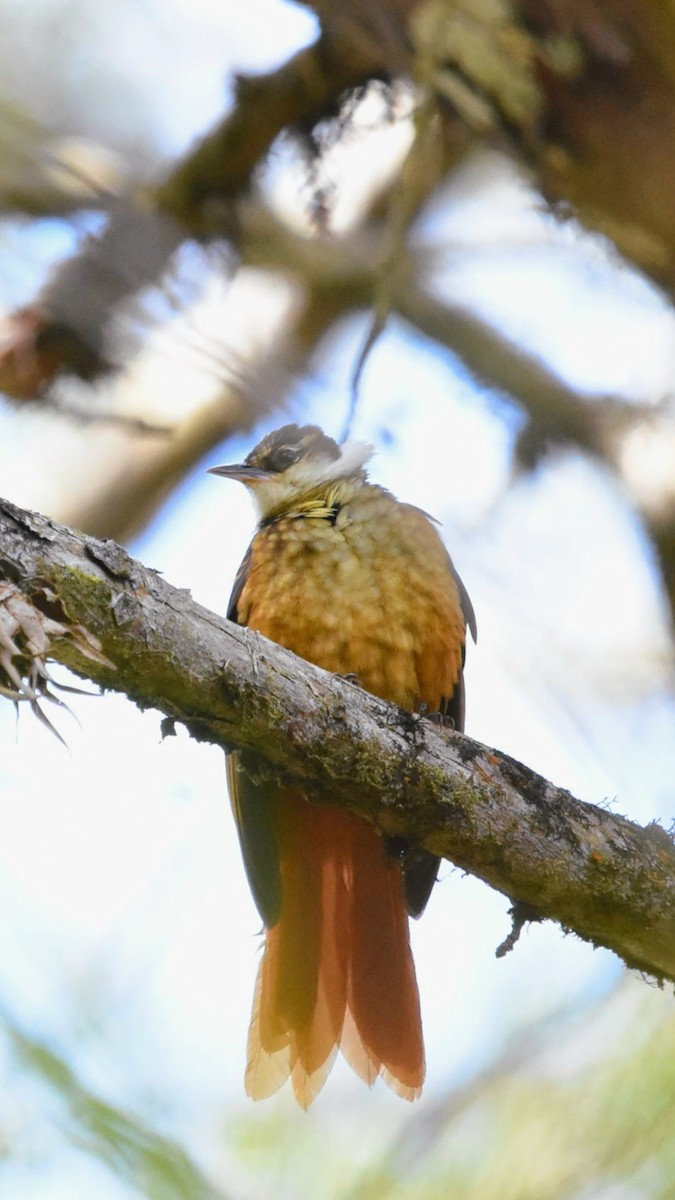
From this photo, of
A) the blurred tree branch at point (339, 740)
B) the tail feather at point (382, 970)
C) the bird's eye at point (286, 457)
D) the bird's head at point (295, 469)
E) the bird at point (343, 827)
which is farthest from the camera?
the bird's eye at point (286, 457)

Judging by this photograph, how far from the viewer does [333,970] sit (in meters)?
4.20

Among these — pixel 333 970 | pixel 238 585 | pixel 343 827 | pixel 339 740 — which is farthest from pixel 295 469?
pixel 339 740

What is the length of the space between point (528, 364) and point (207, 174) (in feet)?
4.80

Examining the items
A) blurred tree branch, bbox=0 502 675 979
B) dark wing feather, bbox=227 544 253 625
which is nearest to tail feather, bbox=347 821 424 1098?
dark wing feather, bbox=227 544 253 625

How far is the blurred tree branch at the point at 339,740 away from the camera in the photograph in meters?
2.58

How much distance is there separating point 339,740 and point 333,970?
1.42 metres

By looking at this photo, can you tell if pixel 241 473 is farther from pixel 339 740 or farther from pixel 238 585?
pixel 339 740

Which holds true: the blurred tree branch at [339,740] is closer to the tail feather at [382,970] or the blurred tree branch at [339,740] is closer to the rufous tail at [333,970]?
the rufous tail at [333,970]

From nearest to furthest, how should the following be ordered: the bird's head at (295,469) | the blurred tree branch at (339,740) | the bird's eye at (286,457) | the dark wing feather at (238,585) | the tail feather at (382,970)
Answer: the blurred tree branch at (339,740), the tail feather at (382,970), the dark wing feather at (238,585), the bird's head at (295,469), the bird's eye at (286,457)

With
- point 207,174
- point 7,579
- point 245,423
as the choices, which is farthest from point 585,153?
point 207,174

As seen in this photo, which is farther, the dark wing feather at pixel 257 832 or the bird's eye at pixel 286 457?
the bird's eye at pixel 286 457

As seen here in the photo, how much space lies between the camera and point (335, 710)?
306 centimetres

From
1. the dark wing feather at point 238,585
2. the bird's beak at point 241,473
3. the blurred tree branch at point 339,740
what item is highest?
the bird's beak at point 241,473

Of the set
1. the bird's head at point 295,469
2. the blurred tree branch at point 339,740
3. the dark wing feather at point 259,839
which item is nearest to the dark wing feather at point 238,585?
the bird's head at point 295,469
